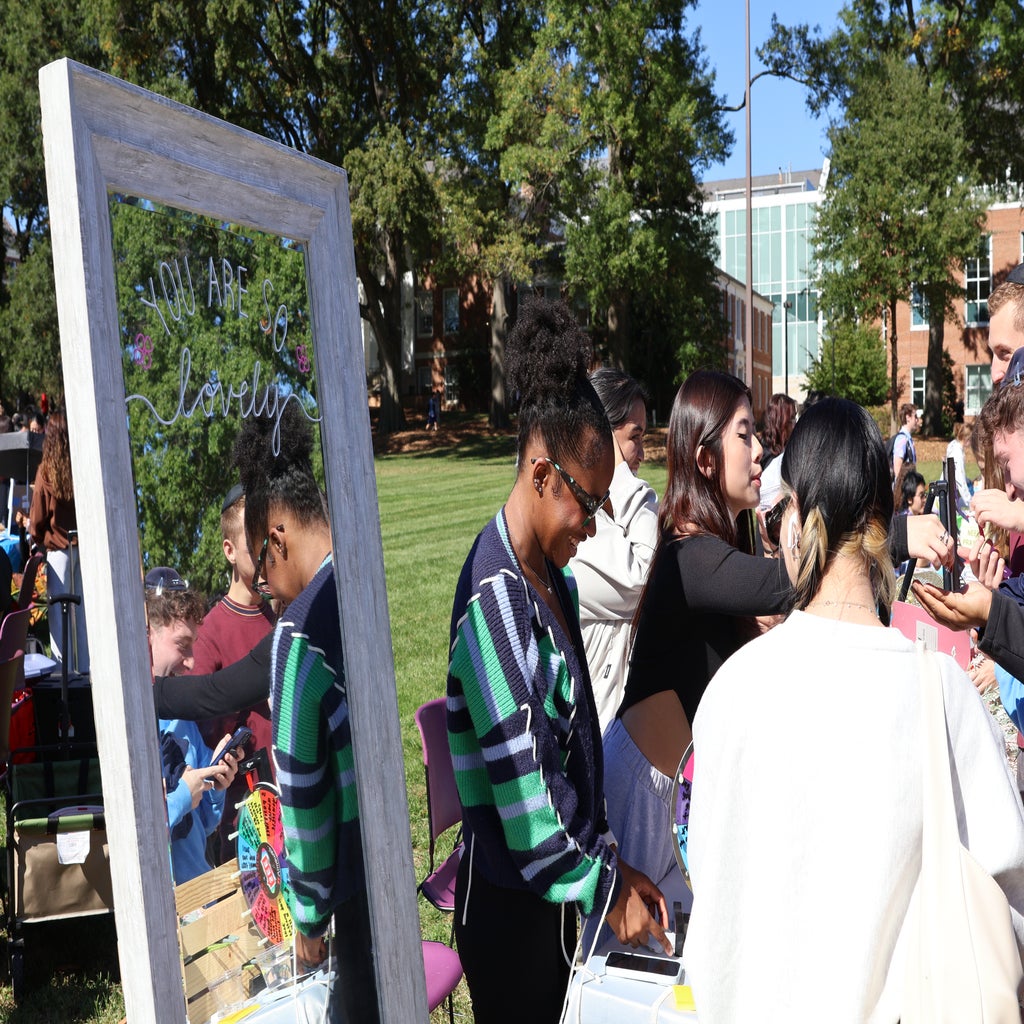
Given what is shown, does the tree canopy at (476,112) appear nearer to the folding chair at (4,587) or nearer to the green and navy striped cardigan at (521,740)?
the folding chair at (4,587)

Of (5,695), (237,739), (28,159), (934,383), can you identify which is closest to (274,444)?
(237,739)

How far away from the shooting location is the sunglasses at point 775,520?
81.1 inches

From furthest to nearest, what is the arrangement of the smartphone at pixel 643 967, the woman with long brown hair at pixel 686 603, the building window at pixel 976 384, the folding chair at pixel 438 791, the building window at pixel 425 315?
the building window at pixel 425 315 → the building window at pixel 976 384 → the folding chair at pixel 438 791 → the woman with long brown hair at pixel 686 603 → the smartphone at pixel 643 967

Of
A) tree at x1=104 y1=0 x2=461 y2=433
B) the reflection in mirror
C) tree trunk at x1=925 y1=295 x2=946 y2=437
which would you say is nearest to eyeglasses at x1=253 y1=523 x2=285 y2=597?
the reflection in mirror

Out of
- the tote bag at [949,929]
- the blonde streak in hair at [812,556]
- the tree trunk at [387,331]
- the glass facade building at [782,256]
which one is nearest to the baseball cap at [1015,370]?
the blonde streak in hair at [812,556]

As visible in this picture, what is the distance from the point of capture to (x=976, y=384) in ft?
158

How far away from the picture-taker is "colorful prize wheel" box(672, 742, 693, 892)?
246 cm

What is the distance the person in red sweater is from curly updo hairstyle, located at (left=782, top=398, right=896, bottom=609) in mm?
982

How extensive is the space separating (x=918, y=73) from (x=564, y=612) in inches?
1258

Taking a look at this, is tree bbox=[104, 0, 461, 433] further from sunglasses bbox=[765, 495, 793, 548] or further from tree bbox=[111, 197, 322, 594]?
tree bbox=[111, 197, 322, 594]

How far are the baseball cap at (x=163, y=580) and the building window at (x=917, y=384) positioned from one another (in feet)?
178

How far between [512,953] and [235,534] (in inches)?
43.7

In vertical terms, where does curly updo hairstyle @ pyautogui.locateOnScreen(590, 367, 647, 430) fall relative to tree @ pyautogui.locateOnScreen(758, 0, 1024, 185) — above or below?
below

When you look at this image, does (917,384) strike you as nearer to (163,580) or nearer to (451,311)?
(451,311)
